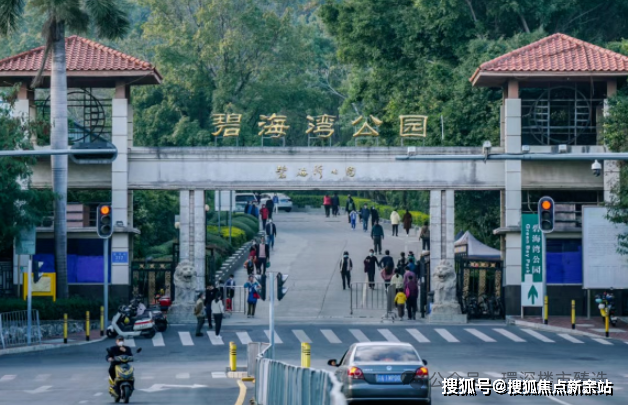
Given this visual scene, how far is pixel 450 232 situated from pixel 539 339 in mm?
7198

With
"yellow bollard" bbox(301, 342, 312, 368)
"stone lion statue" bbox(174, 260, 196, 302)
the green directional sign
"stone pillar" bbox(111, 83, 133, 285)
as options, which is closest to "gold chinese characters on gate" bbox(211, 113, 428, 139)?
"stone pillar" bbox(111, 83, 133, 285)

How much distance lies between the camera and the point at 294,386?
64.6ft

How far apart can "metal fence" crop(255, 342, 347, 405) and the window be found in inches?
72.5

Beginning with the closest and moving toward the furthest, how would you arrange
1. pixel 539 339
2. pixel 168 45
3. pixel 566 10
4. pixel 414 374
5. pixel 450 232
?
pixel 414 374 → pixel 539 339 → pixel 450 232 → pixel 566 10 → pixel 168 45

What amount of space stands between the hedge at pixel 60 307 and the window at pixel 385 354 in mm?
20325

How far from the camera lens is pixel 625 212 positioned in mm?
43000

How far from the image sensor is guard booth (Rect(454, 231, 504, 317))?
45750 mm

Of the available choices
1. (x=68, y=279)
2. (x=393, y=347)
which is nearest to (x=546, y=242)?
(x=68, y=279)

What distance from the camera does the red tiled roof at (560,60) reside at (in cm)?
4462

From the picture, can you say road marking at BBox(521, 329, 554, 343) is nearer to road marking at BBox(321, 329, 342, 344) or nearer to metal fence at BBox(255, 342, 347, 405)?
road marking at BBox(321, 329, 342, 344)

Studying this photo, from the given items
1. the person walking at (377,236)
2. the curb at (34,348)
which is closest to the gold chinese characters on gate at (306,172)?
the curb at (34,348)

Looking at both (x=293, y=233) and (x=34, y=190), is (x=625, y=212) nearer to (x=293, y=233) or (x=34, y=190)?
(x=34, y=190)

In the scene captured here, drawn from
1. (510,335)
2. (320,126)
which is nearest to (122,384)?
(510,335)

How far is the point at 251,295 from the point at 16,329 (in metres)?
9.69
